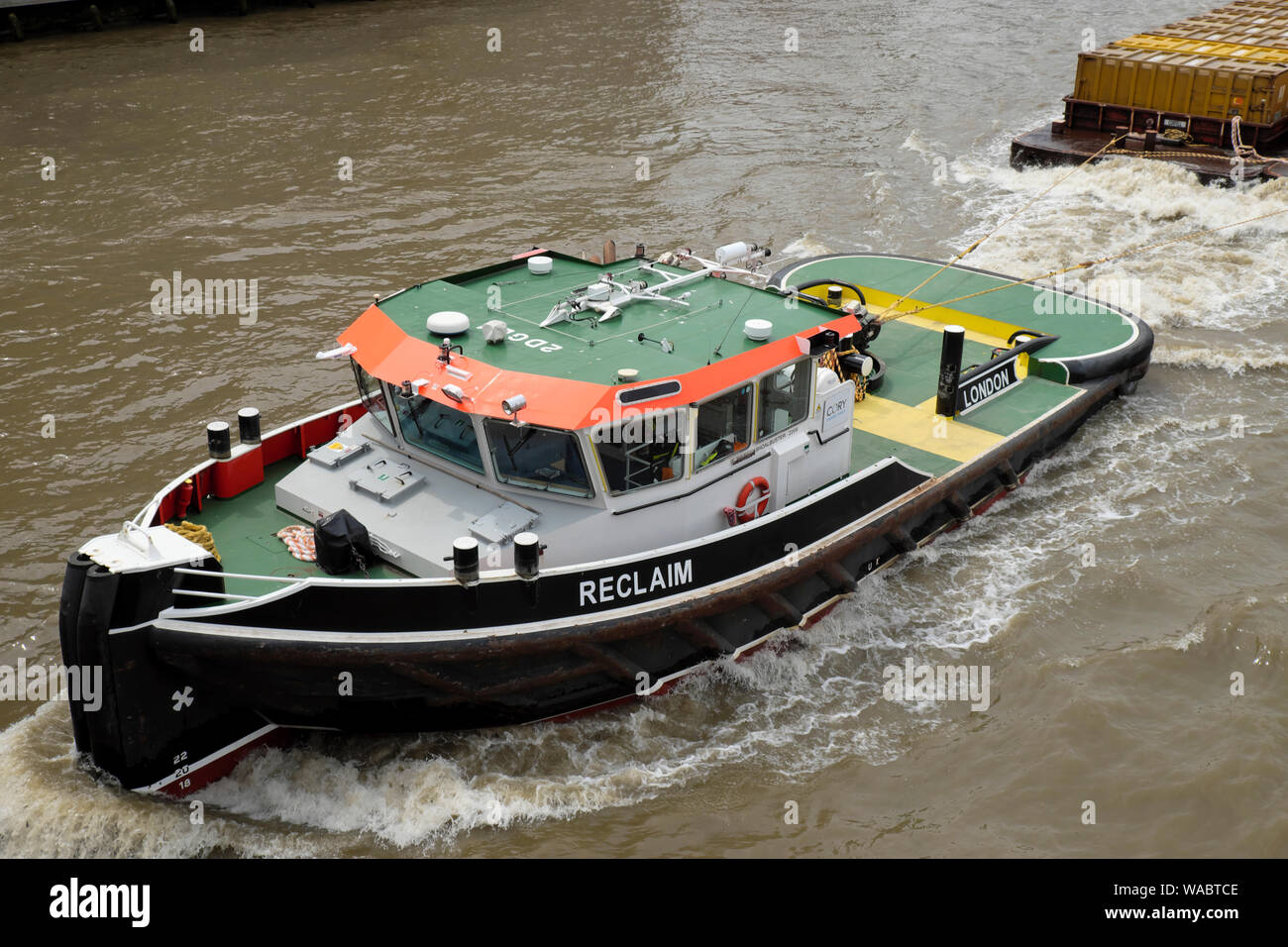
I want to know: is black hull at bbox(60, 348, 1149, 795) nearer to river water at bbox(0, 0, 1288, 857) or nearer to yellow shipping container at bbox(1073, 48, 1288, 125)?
river water at bbox(0, 0, 1288, 857)

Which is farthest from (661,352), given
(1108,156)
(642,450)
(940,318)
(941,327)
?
(1108,156)

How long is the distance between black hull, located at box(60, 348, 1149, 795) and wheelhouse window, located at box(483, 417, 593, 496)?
0.70 meters

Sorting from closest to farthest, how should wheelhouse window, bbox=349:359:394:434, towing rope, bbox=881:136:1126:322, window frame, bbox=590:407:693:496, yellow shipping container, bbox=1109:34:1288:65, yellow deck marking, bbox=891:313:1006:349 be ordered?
1. window frame, bbox=590:407:693:496
2. wheelhouse window, bbox=349:359:394:434
3. yellow deck marking, bbox=891:313:1006:349
4. towing rope, bbox=881:136:1126:322
5. yellow shipping container, bbox=1109:34:1288:65

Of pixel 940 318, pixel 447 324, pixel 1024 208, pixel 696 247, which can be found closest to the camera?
pixel 447 324

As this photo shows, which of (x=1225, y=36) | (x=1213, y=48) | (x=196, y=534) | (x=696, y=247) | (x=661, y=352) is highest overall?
(x=1225, y=36)

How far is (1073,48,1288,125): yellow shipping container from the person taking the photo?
2062cm

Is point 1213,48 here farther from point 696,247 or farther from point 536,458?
point 536,458

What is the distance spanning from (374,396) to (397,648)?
226 cm

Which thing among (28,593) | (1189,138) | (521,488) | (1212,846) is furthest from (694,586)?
(1189,138)

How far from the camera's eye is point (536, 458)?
838 centimetres

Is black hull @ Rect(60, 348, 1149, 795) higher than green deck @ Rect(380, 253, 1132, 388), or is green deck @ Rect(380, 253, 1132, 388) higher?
green deck @ Rect(380, 253, 1132, 388)

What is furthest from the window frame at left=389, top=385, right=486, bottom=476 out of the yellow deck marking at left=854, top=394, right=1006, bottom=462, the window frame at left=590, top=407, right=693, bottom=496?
the yellow deck marking at left=854, top=394, right=1006, bottom=462

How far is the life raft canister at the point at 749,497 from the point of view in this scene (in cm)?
920

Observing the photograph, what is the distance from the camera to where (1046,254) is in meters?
17.7
